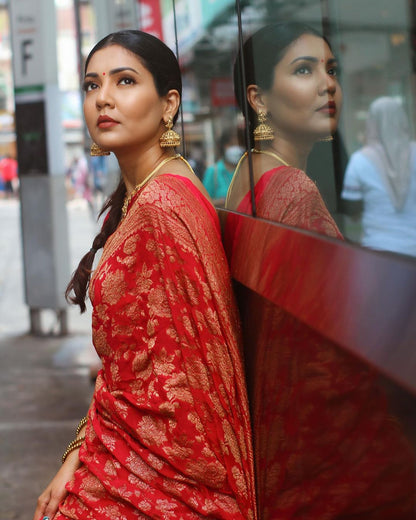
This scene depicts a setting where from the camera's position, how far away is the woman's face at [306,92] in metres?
1.01

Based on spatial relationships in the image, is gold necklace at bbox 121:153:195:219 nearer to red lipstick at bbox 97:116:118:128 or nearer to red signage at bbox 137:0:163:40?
red lipstick at bbox 97:116:118:128

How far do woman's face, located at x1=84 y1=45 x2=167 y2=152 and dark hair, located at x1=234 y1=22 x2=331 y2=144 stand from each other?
7.3 inches

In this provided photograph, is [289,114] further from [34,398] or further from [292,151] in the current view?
[34,398]

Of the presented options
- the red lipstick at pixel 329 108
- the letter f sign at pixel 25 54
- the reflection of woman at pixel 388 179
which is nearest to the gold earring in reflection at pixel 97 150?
the red lipstick at pixel 329 108

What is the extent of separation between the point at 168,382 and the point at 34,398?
3.82m

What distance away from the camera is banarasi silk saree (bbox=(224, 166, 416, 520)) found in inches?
31.9

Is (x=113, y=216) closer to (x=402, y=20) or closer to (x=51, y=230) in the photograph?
(x=402, y=20)

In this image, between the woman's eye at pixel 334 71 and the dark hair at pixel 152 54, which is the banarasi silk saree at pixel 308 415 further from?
the dark hair at pixel 152 54

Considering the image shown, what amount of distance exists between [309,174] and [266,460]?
51 centimetres

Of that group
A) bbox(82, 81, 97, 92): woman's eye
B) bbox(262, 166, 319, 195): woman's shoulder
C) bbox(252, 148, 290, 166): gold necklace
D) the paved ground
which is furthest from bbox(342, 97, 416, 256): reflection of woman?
the paved ground

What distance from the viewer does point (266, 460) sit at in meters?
1.35

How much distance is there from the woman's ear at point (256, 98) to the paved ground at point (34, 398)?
2359mm

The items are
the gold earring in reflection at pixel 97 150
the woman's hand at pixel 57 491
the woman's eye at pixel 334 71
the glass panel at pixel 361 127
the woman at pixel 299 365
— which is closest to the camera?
the glass panel at pixel 361 127

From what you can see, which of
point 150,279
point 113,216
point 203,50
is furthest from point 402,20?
point 203,50
